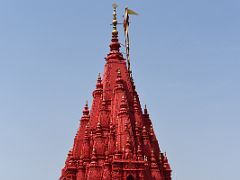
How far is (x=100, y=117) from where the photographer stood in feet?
80.4

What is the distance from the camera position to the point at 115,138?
77.3 ft

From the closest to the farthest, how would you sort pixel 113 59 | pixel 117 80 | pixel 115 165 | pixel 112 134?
1. pixel 115 165
2. pixel 112 134
3. pixel 117 80
4. pixel 113 59

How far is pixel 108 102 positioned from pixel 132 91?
6.47ft

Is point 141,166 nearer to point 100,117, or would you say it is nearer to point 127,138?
point 127,138

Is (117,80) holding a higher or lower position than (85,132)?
higher

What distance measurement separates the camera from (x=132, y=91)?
86.6 feet

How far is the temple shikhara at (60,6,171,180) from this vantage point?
73.1ft

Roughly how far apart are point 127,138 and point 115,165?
1662 mm

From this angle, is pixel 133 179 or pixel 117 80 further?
pixel 117 80

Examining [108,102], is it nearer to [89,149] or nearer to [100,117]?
[100,117]

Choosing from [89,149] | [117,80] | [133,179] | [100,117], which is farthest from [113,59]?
[133,179]

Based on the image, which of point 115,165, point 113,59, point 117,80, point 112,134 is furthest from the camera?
point 113,59

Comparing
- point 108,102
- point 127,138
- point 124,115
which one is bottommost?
point 127,138

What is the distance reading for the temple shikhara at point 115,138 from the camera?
22.3m
